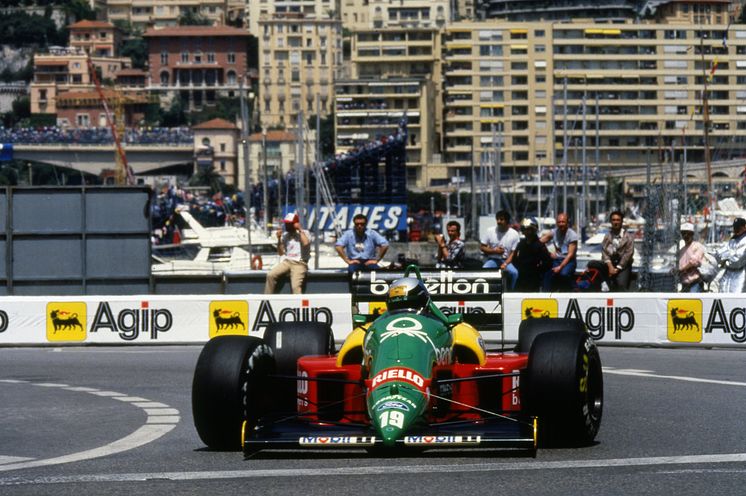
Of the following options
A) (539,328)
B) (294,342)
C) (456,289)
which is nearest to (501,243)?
(456,289)

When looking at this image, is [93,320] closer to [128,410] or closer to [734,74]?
[128,410]

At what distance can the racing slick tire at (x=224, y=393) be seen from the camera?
11602 mm

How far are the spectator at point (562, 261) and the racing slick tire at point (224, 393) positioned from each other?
13068 millimetres

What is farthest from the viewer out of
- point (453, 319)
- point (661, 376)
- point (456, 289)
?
point (661, 376)

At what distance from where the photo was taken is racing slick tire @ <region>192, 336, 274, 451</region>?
1160 cm

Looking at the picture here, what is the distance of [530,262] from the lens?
24.3 m

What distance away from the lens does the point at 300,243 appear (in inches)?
1015

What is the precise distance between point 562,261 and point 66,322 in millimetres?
6758

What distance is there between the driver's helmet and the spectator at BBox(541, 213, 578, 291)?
1228cm

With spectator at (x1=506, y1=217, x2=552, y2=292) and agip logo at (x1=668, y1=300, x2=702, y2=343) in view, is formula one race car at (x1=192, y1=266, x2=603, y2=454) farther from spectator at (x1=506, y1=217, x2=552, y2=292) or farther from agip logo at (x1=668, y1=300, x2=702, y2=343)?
spectator at (x1=506, y1=217, x2=552, y2=292)

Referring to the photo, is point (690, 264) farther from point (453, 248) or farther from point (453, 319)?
point (453, 319)

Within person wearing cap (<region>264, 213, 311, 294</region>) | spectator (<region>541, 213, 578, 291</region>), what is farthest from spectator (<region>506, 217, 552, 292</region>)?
person wearing cap (<region>264, 213, 311, 294</region>)

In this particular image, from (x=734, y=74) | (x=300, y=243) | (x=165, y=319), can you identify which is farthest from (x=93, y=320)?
(x=734, y=74)

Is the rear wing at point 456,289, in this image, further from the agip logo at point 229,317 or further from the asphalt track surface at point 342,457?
the agip logo at point 229,317
